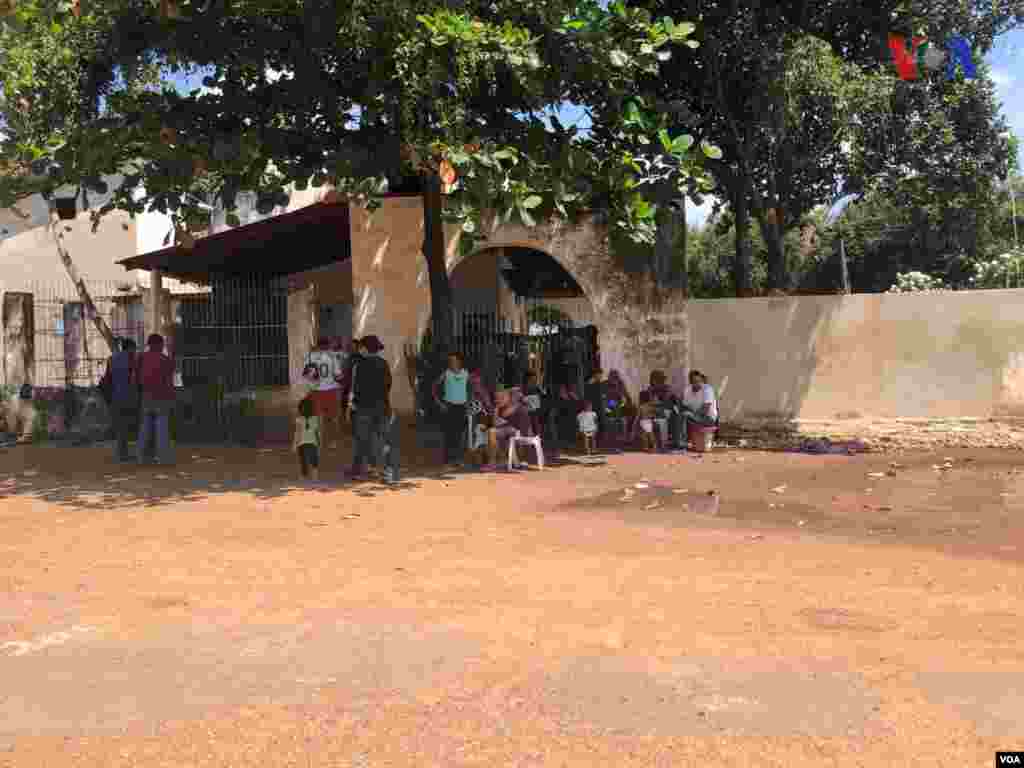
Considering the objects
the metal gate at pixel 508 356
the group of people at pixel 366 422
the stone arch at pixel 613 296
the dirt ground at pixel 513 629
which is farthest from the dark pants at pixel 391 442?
the stone arch at pixel 613 296

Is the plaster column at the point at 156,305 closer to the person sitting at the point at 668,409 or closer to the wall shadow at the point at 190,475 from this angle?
the wall shadow at the point at 190,475

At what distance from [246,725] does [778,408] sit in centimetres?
1116

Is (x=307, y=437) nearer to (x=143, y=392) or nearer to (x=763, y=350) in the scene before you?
(x=143, y=392)

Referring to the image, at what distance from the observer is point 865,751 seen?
3.56 meters

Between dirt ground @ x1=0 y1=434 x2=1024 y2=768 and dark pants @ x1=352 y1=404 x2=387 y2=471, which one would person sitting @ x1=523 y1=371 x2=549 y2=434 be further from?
dirt ground @ x1=0 y1=434 x2=1024 y2=768

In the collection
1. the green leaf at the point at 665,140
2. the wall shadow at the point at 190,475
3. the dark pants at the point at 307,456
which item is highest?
the green leaf at the point at 665,140

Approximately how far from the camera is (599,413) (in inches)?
526

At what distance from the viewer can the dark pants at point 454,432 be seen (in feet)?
39.0

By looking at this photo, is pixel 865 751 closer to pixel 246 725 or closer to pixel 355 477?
pixel 246 725

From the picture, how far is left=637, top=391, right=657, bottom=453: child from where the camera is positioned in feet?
43.1

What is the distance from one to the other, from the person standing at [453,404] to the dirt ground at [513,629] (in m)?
2.13

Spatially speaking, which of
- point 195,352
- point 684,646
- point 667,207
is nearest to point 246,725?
point 684,646

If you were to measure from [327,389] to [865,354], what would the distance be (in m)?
7.44

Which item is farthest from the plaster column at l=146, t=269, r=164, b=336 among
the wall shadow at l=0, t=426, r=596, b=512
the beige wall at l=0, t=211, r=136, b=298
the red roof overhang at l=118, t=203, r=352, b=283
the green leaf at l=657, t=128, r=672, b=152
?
the green leaf at l=657, t=128, r=672, b=152
